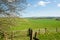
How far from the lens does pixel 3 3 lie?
13.6 metres

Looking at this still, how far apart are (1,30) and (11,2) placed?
209 centimetres

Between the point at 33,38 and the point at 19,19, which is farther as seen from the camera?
the point at 19,19

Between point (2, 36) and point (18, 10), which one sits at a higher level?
point (18, 10)

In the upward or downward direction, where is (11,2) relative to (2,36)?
upward

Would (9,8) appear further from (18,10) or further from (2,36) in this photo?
(2,36)

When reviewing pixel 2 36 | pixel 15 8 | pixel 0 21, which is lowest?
pixel 2 36

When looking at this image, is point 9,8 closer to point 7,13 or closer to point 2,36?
point 7,13

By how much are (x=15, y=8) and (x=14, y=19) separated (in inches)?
30.6

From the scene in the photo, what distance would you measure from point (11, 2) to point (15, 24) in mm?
1585

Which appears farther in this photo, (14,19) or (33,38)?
(14,19)

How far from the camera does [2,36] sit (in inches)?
518

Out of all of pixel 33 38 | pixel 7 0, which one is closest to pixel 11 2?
pixel 7 0

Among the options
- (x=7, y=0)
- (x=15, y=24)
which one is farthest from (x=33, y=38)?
(x=7, y=0)

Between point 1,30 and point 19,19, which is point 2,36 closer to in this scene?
point 1,30
